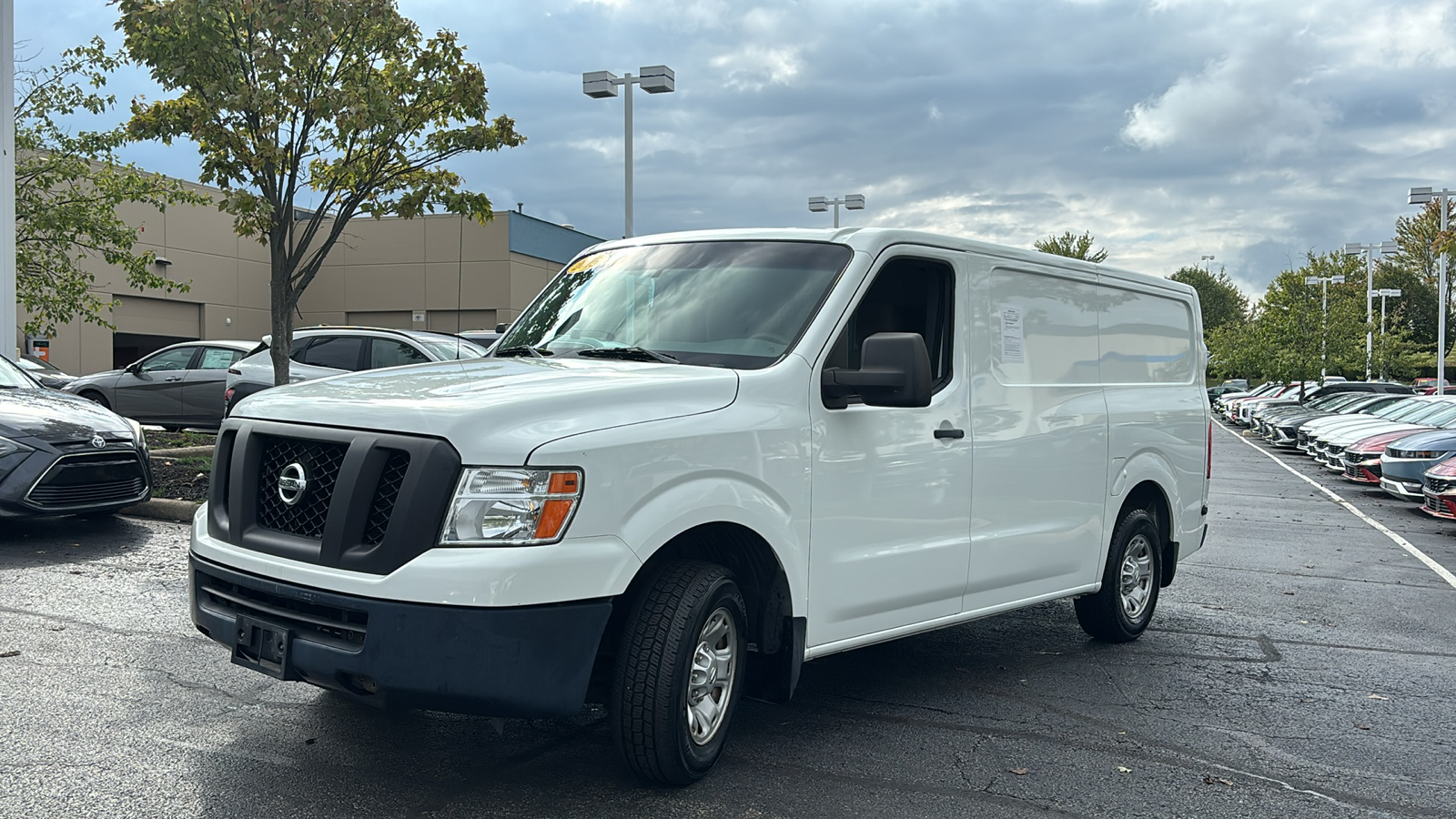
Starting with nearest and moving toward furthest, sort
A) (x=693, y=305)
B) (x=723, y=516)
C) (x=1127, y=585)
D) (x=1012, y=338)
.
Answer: (x=723, y=516) < (x=693, y=305) < (x=1012, y=338) < (x=1127, y=585)

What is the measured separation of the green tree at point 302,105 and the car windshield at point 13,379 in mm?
2616

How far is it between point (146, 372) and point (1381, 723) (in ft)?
55.7

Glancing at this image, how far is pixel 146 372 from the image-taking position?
17.9 metres

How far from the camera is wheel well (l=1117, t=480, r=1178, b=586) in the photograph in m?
7.04

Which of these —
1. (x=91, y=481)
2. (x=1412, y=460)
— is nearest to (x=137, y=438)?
(x=91, y=481)

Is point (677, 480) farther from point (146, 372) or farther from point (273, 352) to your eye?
point (146, 372)

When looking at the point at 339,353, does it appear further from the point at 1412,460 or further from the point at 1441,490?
the point at 1412,460

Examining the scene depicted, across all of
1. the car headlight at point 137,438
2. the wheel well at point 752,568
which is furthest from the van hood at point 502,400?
the car headlight at point 137,438

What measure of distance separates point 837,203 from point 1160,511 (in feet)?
84.6

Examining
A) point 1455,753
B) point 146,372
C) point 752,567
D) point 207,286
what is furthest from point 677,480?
point 207,286

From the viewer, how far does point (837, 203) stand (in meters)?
32.4

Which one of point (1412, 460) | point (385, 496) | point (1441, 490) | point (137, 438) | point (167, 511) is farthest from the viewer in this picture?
point (1412, 460)

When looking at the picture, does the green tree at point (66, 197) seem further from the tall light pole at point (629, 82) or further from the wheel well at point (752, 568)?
the wheel well at point (752, 568)

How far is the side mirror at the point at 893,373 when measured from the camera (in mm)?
4414
